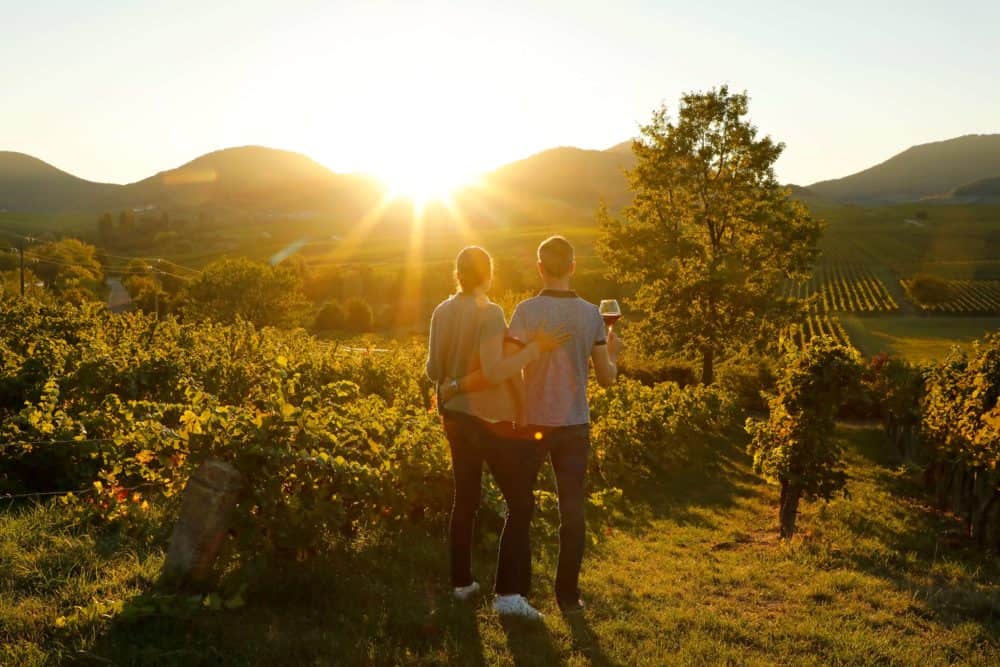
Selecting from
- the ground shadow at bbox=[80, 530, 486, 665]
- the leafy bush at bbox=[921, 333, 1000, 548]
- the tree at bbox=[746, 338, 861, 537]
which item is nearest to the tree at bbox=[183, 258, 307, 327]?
the leafy bush at bbox=[921, 333, 1000, 548]

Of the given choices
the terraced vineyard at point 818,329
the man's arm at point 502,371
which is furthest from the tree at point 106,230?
the man's arm at point 502,371

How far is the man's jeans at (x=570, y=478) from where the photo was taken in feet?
14.7

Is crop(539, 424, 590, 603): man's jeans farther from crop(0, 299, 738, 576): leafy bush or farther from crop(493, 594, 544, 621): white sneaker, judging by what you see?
crop(0, 299, 738, 576): leafy bush

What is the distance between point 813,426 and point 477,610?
6019 millimetres

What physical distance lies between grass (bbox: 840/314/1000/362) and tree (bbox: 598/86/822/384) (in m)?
24.3

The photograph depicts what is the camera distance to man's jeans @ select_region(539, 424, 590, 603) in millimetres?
4480

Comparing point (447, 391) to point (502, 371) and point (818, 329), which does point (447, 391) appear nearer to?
point (502, 371)

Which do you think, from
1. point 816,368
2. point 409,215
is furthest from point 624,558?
point 409,215

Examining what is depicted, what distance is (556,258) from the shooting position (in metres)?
4.47

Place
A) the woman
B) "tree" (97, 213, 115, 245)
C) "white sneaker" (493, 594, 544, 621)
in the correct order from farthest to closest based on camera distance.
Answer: "tree" (97, 213, 115, 245) < "white sneaker" (493, 594, 544, 621) < the woman

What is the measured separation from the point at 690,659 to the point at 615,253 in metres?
22.6

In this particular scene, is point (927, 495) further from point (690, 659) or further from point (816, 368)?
point (690, 659)

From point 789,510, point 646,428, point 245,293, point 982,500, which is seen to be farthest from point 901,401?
point 245,293

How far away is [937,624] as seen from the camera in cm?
564
